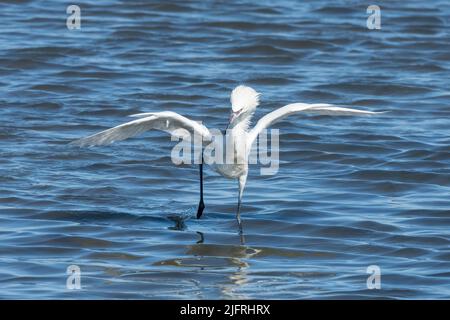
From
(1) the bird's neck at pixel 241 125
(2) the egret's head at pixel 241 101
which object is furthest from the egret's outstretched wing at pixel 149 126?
(2) the egret's head at pixel 241 101

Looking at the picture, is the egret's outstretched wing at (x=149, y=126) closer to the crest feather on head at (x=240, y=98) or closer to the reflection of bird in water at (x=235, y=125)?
the reflection of bird in water at (x=235, y=125)

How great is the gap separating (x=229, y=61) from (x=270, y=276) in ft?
30.8

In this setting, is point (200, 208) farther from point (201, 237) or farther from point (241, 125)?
point (241, 125)

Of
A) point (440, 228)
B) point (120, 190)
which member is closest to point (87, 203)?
point (120, 190)

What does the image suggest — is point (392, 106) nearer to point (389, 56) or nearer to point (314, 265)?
point (389, 56)

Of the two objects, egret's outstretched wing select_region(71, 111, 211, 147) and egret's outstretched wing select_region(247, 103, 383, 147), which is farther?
egret's outstretched wing select_region(247, 103, 383, 147)

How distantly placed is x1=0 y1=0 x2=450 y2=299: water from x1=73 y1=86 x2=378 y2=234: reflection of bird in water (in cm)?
70

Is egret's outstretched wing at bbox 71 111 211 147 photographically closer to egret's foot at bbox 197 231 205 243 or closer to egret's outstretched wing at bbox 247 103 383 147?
egret's outstretched wing at bbox 247 103 383 147

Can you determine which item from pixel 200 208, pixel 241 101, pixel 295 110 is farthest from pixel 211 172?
pixel 241 101

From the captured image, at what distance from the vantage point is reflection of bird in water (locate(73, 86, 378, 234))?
10.1 m

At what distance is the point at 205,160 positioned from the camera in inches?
Result: 423

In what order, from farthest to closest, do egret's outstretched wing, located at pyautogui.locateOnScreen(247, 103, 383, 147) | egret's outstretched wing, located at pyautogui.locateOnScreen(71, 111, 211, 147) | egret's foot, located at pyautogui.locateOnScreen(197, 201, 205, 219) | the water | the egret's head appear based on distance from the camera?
egret's foot, located at pyautogui.locateOnScreen(197, 201, 205, 219) → egret's outstretched wing, located at pyautogui.locateOnScreen(247, 103, 383, 147) → the egret's head → egret's outstretched wing, located at pyautogui.locateOnScreen(71, 111, 211, 147) → the water

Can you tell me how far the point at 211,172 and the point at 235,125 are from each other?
8.32ft

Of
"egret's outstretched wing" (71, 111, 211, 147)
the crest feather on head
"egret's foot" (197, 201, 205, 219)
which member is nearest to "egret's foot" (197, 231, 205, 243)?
"egret's foot" (197, 201, 205, 219)
